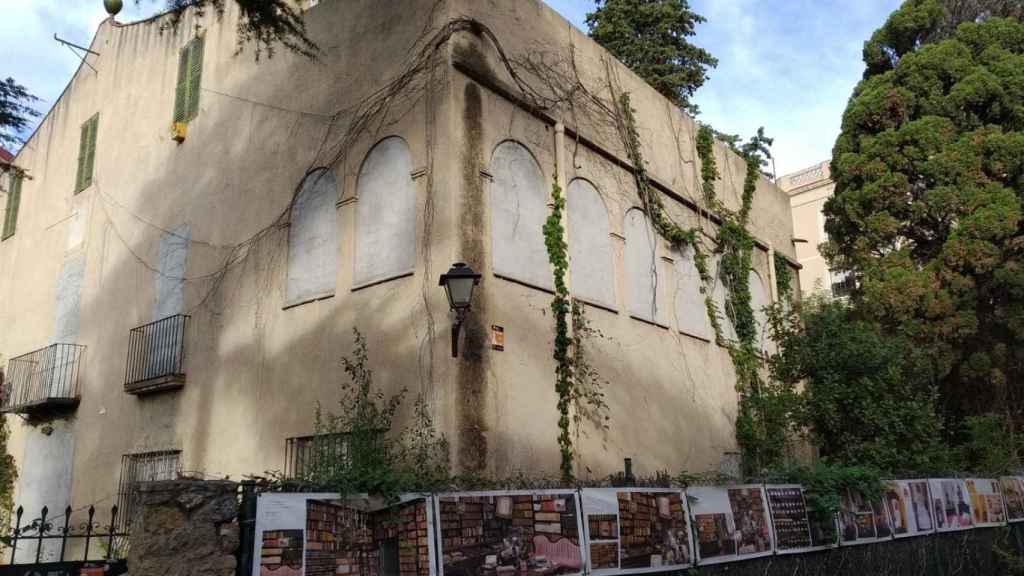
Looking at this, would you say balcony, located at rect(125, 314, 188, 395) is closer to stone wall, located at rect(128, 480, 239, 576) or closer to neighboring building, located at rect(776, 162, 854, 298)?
stone wall, located at rect(128, 480, 239, 576)

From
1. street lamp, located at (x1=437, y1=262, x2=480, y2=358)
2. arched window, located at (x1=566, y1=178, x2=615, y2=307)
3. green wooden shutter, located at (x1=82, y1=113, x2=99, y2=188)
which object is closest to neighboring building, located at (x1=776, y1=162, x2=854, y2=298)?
arched window, located at (x1=566, y1=178, x2=615, y2=307)

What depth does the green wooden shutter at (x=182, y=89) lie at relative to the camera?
49.5 feet

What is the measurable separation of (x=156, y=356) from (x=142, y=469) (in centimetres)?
176

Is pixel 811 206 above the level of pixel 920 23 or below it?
above

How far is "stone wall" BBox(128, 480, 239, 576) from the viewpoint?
501 centimetres

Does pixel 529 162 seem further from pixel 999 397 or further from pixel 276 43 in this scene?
pixel 999 397

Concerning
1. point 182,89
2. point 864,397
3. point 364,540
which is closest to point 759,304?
point 864,397

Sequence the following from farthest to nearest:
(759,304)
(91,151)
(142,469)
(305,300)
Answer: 1. (91,151)
2. (759,304)
3. (142,469)
4. (305,300)

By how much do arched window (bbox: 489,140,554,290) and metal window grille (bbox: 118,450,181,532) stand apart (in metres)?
5.93

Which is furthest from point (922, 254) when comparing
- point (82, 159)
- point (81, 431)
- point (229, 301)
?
point (82, 159)

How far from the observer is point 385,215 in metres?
10.7

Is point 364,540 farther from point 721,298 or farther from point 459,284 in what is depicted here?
point 721,298

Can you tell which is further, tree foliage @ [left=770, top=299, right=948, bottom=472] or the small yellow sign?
tree foliage @ [left=770, top=299, right=948, bottom=472]

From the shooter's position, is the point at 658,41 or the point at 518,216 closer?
the point at 518,216
